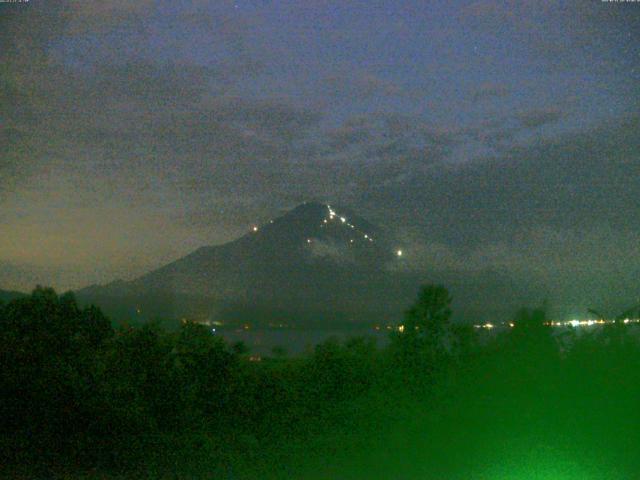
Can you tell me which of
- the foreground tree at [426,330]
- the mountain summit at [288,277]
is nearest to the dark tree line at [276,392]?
the foreground tree at [426,330]

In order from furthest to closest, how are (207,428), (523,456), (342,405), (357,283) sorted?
(357,283) < (342,405) < (207,428) < (523,456)

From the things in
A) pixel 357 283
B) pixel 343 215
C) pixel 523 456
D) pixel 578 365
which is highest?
pixel 343 215

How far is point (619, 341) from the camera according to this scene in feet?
38.6

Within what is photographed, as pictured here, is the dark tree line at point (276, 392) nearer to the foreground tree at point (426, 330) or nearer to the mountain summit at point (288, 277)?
the foreground tree at point (426, 330)

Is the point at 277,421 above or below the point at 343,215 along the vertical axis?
below

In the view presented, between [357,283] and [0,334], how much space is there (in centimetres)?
1494

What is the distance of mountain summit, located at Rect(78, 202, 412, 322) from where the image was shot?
66.9ft

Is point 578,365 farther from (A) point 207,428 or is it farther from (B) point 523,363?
(A) point 207,428

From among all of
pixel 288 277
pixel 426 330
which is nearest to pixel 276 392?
pixel 426 330

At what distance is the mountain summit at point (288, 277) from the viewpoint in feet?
66.9

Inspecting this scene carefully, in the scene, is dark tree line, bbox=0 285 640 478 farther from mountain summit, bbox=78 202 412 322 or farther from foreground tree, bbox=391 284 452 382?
mountain summit, bbox=78 202 412 322

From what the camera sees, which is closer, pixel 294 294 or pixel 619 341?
pixel 619 341

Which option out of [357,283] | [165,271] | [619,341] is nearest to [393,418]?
[619,341]

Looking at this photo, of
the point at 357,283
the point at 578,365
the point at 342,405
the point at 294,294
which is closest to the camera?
the point at 342,405
